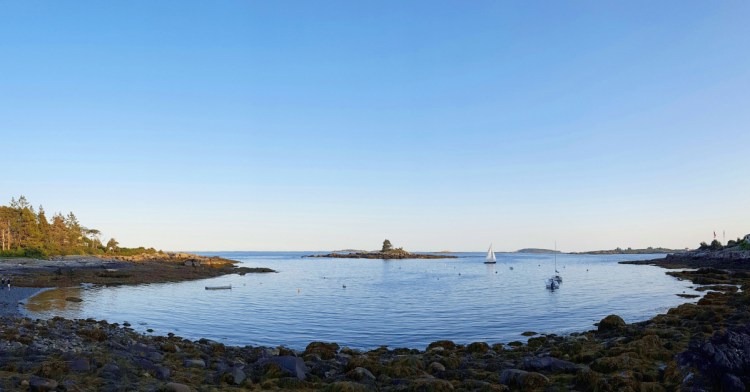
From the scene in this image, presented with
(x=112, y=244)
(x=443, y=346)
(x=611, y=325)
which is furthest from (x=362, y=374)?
(x=112, y=244)

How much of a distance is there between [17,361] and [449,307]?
3822 centimetres

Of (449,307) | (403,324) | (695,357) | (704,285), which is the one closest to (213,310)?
(403,324)

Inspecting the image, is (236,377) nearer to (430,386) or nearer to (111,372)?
(111,372)

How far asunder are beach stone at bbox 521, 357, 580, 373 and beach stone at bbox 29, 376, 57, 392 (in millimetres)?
13892

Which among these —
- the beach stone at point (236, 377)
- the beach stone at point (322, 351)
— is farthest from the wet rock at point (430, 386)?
the beach stone at point (322, 351)

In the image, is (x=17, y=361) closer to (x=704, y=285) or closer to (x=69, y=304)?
(x=69, y=304)

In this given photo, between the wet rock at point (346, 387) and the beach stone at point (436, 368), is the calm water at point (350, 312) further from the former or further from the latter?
the wet rock at point (346, 387)

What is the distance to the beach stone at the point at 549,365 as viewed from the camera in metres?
15.1

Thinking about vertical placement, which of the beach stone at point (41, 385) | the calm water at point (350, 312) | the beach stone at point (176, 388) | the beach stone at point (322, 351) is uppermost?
the beach stone at point (41, 385)

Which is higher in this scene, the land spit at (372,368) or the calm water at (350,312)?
the land spit at (372,368)

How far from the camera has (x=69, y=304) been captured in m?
41.5

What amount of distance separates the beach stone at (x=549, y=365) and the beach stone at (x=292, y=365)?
300 inches

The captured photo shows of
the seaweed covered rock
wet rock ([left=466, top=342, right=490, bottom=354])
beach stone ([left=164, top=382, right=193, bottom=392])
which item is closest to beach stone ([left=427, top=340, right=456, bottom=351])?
wet rock ([left=466, top=342, right=490, bottom=354])

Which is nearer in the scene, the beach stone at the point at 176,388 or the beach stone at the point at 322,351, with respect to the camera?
the beach stone at the point at 176,388
